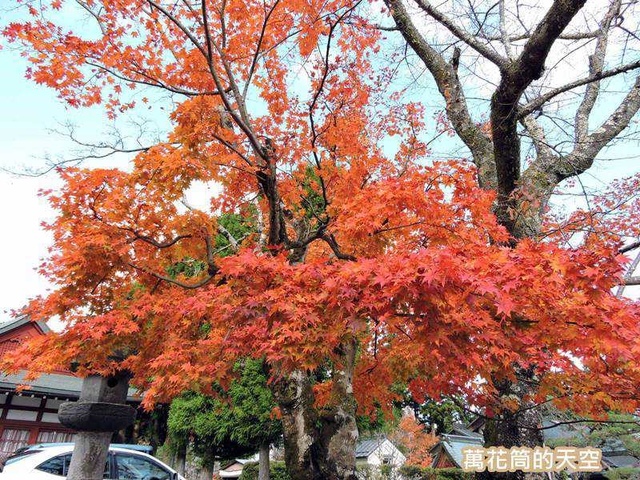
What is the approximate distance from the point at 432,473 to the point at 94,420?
1502cm

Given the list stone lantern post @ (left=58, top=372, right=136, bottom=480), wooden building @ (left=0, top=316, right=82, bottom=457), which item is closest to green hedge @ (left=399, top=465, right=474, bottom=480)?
wooden building @ (left=0, top=316, right=82, bottom=457)

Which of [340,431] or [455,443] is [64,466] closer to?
[340,431]

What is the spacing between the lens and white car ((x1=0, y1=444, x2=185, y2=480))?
23.5ft

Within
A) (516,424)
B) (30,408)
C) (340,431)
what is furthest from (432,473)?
(30,408)

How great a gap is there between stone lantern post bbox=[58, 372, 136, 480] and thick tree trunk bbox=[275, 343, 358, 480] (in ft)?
7.49

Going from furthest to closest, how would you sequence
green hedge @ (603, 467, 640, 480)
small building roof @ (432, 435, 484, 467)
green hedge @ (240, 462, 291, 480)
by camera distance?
small building roof @ (432, 435, 484, 467) → green hedge @ (240, 462, 291, 480) → green hedge @ (603, 467, 640, 480)

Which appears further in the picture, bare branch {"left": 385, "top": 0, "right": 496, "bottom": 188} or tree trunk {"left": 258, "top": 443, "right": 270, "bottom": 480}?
tree trunk {"left": 258, "top": 443, "right": 270, "bottom": 480}

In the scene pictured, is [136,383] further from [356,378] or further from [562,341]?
[562,341]

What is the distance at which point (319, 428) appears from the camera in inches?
245

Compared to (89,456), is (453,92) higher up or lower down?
higher up

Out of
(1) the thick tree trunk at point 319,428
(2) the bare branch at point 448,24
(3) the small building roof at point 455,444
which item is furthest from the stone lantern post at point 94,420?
(3) the small building roof at point 455,444

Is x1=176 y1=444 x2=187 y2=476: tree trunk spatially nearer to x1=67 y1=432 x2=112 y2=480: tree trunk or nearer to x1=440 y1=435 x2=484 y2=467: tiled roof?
x1=67 y1=432 x2=112 y2=480: tree trunk

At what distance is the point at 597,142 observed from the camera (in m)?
6.93

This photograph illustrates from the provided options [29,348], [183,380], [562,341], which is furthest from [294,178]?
[562,341]
